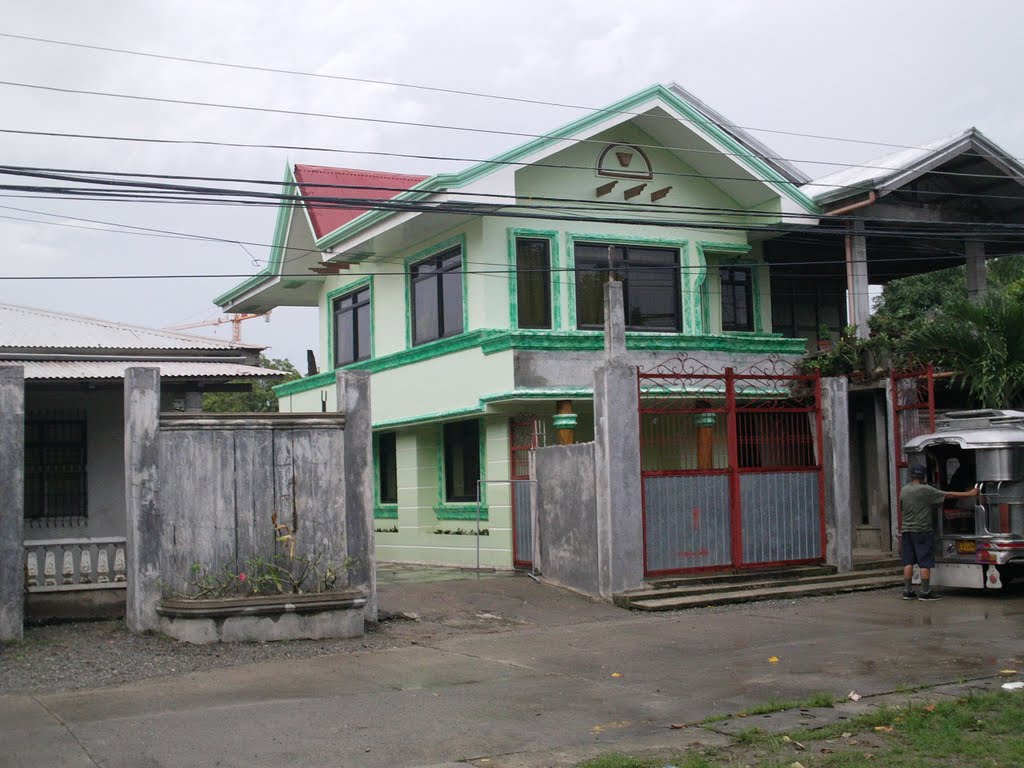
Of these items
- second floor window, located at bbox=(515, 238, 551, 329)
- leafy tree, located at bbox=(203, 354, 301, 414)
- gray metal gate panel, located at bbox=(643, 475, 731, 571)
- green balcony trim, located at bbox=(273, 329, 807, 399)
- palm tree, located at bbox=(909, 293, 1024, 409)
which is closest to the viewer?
gray metal gate panel, located at bbox=(643, 475, 731, 571)

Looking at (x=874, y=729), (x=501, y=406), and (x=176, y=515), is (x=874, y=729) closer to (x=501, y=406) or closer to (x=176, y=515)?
(x=176, y=515)

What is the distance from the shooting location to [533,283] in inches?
787

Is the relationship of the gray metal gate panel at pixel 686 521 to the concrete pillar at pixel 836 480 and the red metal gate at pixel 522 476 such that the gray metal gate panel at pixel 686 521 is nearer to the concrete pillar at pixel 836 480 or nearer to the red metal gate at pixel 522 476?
the concrete pillar at pixel 836 480

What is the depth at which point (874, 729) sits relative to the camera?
7.75 meters

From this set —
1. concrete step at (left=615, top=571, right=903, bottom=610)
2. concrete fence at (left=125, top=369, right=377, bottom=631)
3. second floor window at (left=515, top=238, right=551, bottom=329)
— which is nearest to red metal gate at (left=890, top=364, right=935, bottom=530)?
concrete step at (left=615, top=571, right=903, bottom=610)

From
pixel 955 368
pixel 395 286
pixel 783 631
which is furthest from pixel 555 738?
pixel 395 286

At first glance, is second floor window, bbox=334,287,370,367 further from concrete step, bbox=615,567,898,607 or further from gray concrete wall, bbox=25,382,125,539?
concrete step, bbox=615,567,898,607

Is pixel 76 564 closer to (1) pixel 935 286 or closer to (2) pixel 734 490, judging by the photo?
(2) pixel 734 490

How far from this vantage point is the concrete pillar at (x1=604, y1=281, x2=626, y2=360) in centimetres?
1547

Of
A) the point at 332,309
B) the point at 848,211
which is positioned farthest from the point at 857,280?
the point at 332,309

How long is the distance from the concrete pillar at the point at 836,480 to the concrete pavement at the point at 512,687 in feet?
7.75

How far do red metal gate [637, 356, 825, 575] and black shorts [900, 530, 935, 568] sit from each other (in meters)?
1.75

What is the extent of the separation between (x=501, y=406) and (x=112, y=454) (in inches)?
244

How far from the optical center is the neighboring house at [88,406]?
50.1 feet
